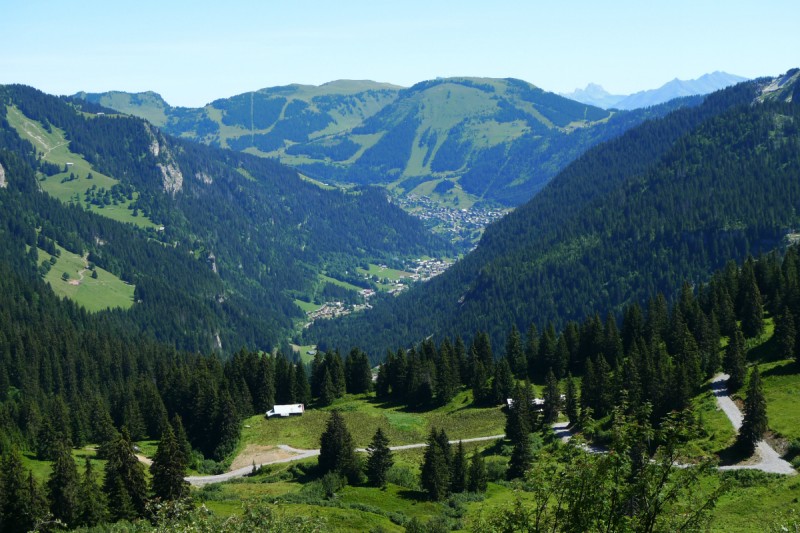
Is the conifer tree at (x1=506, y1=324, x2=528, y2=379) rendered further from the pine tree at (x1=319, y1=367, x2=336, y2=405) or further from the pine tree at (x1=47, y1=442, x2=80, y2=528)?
the pine tree at (x1=47, y1=442, x2=80, y2=528)

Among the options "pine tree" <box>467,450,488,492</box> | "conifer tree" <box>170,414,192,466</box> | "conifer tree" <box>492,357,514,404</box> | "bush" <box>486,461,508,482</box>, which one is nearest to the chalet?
"conifer tree" <box>170,414,192,466</box>

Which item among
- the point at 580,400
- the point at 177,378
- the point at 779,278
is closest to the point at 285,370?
the point at 177,378

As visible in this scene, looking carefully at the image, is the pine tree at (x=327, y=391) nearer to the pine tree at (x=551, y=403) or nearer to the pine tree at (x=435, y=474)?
the pine tree at (x=551, y=403)

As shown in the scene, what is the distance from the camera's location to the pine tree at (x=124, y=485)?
76250 mm

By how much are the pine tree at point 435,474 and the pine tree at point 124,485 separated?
1302 inches

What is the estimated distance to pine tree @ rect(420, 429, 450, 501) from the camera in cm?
8681

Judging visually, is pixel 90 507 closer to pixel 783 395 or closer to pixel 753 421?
pixel 753 421

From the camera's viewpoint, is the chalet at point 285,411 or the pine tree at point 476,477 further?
the chalet at point 285,411

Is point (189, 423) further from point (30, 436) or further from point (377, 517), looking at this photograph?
point (377, 517)

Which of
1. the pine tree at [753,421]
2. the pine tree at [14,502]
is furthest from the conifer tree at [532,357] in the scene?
the pine tree at [14,502]

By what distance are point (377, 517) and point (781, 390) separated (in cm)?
6517

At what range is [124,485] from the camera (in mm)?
78062

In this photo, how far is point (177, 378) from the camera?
147625 millimetres

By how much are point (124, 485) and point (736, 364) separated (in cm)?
8675
